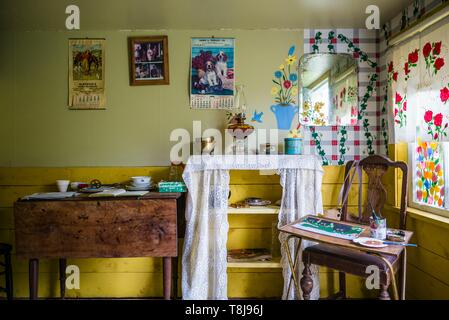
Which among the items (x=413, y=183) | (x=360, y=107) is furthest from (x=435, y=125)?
(x=360, y=107)

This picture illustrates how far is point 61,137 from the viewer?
2.85 meters

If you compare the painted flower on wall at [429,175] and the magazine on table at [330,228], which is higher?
the painted flower on wall at [429,175]

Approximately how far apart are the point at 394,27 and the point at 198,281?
8.40ft

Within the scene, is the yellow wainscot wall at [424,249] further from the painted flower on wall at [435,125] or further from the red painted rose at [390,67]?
the red painted rose at [390,67]

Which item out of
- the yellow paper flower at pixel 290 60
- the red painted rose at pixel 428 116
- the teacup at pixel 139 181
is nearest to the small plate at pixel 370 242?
the red painted rose at pixel 428 116

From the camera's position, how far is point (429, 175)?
235cm

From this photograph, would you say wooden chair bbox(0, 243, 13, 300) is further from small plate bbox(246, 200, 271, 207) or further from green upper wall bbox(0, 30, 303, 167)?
small plate bbox(246, 200, 271, 207)

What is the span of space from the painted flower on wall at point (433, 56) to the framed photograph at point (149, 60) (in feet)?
6.52

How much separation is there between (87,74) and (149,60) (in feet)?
1.84

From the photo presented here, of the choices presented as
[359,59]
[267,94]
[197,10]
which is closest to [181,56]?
[197,10]

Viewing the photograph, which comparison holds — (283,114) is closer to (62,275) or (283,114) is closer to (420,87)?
(420,87)

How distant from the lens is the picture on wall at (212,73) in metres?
2.83

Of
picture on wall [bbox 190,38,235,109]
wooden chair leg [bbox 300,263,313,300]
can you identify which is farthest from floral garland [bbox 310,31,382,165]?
wooden chair leg [bbox 300,263,313,300]
